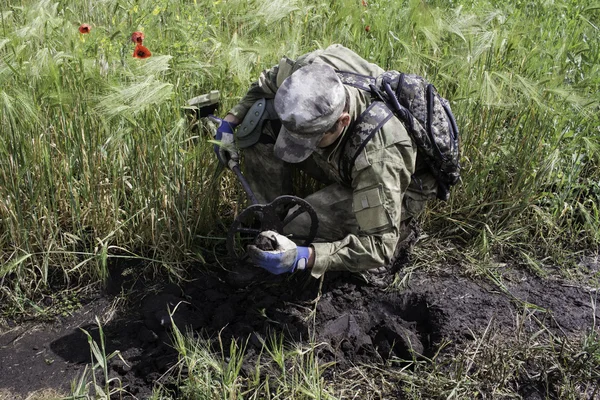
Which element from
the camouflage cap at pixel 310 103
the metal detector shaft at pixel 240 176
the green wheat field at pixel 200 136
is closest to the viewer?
the camouflage cap at pixel 310 103

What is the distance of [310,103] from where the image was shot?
2279mm

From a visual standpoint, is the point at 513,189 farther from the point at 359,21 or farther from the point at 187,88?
the point at 187,88

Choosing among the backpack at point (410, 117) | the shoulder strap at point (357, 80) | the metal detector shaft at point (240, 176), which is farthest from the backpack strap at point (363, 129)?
the metal detector shaft at point (240, 176)

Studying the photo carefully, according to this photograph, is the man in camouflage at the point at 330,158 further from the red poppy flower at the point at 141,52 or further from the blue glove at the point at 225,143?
the red poppy flower at the point at 141,52

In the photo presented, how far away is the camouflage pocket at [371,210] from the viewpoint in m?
2.45

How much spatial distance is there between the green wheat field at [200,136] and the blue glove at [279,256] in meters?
0.40

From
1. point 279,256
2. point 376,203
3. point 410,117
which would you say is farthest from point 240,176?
point 410,117

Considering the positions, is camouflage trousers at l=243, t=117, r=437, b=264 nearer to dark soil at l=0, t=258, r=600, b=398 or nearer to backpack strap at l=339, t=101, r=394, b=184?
dark soil at l=0, t=258, r=600, b=398

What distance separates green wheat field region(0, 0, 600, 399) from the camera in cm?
260

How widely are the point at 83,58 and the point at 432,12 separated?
1819 millimetres

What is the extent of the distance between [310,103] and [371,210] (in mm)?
504

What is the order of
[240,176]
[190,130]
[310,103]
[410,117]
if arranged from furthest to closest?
[190,130] → [240,176] → [410,117] → [310,103]

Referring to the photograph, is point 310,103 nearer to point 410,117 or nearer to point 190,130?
point 410,117

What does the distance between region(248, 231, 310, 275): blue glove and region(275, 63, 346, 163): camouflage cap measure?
39cm
